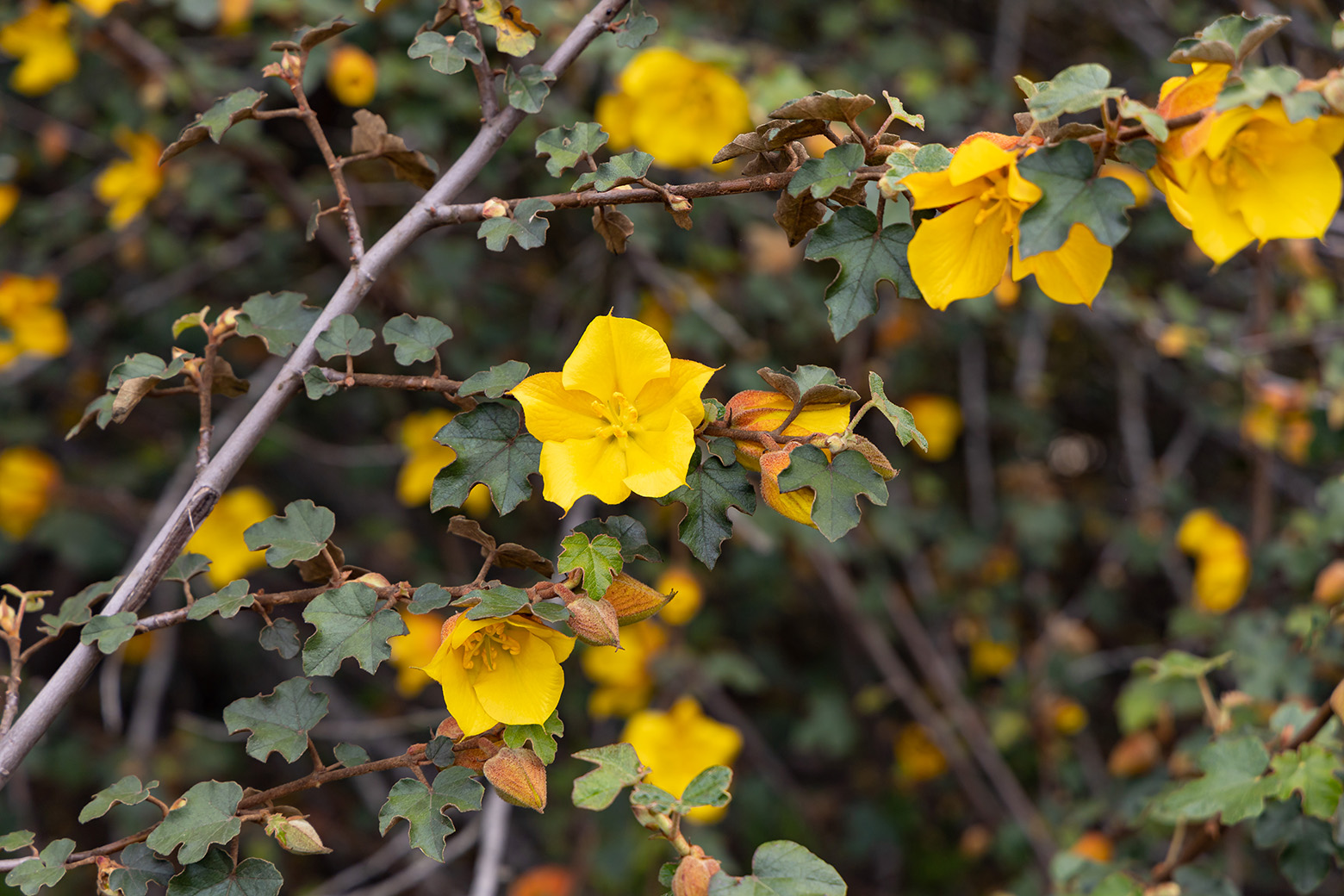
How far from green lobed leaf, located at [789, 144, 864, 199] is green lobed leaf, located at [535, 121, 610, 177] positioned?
191 mm

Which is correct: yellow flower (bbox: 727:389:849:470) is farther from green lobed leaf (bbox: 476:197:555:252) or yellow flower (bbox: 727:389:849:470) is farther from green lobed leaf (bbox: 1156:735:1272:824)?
green lobed leaf (bbox: 1156:735:1272:824)

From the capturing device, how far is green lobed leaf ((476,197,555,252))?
0.88 meters

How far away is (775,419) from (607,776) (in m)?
0.35

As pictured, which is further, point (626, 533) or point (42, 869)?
point (626, 533)

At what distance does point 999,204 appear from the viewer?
873 millimetres

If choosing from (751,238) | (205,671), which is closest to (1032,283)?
(751,238)

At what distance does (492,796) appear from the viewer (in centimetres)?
171

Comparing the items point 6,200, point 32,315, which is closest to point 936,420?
point 32,315

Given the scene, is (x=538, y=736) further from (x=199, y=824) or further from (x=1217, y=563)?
(x=1217, y=563)

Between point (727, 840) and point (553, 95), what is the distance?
204 cm

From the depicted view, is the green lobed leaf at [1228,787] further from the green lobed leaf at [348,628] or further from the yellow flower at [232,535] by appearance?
the yellow flower at [232,535]

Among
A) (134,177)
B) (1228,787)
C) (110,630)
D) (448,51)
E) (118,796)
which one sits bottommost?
(1228,787)

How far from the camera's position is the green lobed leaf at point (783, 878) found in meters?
0.80

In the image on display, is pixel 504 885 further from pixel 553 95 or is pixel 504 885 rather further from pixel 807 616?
pixel 553 95
